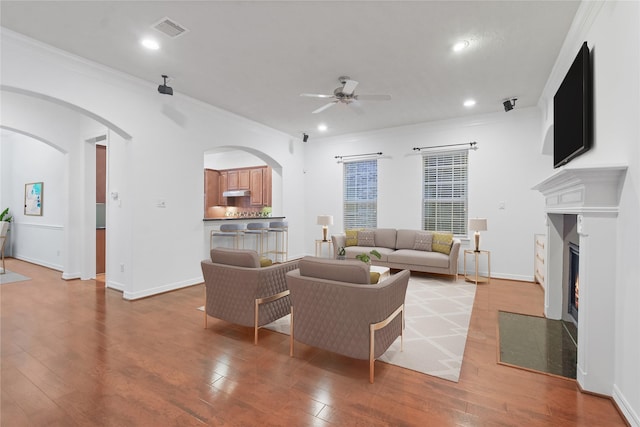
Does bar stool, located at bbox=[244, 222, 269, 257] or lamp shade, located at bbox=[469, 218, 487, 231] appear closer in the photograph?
lamp shade, located at bbox=[469, 218, 487, 231]

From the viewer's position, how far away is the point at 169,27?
2.99 m

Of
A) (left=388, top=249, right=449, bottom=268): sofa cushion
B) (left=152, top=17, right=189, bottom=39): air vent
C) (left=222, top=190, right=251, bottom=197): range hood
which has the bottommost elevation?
(left=388, top=249, right=449, bottom=268): sofa cushion

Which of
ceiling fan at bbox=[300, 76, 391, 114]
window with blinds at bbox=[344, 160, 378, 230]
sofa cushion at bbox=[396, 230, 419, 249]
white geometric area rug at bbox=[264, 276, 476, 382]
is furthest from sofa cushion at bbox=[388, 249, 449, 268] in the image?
ceiling fan at bbox=[300, 76, 391, 114]

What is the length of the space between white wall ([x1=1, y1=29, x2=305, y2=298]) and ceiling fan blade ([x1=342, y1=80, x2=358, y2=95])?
2604 mm

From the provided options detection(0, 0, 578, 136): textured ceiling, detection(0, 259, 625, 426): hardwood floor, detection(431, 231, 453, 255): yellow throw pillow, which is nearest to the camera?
detection(0, 259, 625, 426): hardwood floor

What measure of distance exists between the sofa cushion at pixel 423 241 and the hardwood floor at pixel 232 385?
247cm

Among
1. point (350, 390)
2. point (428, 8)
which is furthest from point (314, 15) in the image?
point (350, 390)

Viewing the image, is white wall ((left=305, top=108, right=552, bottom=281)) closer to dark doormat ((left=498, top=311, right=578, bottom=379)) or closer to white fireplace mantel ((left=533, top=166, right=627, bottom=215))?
dark doormat ((left=498, top=311, right=578, bottom=379))

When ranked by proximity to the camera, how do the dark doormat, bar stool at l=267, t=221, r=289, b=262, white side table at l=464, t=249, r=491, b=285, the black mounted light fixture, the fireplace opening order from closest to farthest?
the dark doormat, the fireplace opening, the black mounted light fixture, white side table at l=464, t=249, r=491, b=285, bar stool at l=267, t=221, r=289, b=262

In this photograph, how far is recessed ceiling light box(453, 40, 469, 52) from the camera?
10.6ft

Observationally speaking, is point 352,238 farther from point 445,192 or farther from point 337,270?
point 337,270

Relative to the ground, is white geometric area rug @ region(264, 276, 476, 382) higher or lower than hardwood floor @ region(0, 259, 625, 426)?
higher

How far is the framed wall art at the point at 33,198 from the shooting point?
21.9 ft

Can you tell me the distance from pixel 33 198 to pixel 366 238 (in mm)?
7695
